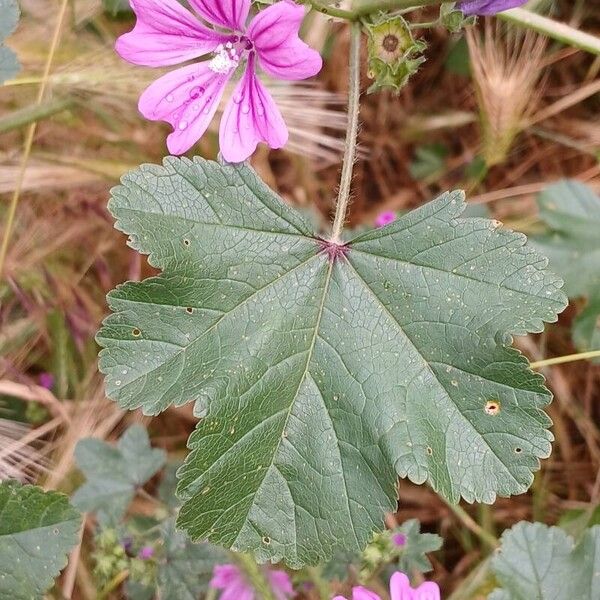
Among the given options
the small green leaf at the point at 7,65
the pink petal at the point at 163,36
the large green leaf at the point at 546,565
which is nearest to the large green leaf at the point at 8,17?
the small green leaf at the point at 7,65

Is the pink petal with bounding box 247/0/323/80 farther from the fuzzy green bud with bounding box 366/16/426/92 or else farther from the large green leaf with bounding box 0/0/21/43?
the large green leaf with bounding box 0/0/21/43

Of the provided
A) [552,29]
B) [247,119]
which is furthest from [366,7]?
[552,29]

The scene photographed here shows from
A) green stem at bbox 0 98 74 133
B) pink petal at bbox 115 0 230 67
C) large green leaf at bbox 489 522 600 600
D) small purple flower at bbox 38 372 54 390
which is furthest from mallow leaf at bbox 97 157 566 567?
small purple flower at bbox 38 372 54 390

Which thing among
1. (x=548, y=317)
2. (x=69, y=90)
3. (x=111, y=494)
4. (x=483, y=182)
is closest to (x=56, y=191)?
(x=69, y=90)

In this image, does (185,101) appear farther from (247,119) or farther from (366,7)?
(366,7)

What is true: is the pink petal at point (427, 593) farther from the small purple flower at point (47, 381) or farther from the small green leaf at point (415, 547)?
the small purple flower at point (47, 381)

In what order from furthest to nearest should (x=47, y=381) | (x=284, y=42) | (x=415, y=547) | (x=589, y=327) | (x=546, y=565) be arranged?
1. (x=47, y=381)
2. (x=589, y=327)
3. (x=415, y=547)
4. (x=546, y=565)
5. (x=284, y=42)
